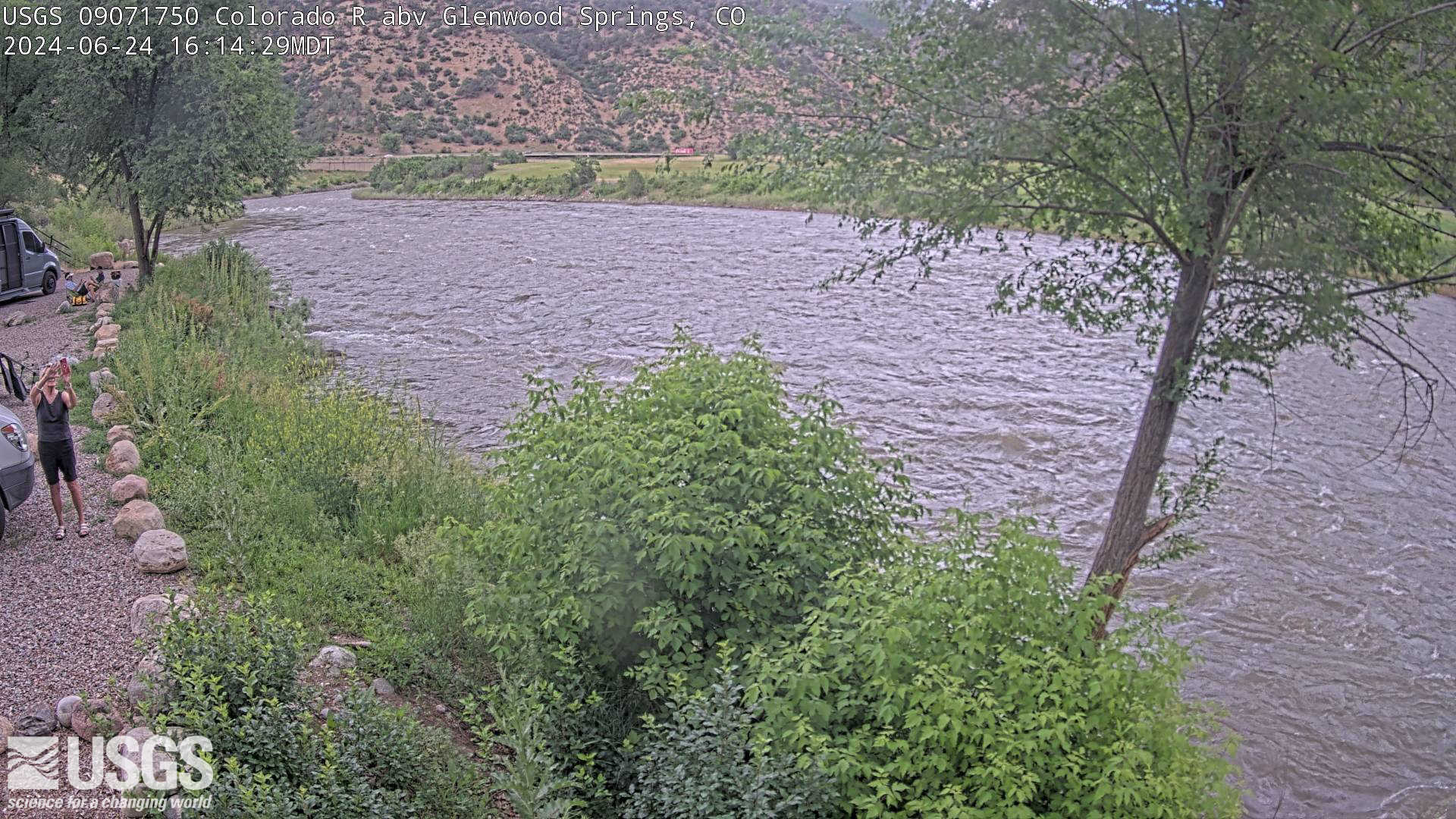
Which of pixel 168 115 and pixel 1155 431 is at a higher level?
pixel 168 115

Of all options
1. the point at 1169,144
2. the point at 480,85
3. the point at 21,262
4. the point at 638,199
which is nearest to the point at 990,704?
the point at 1169,144

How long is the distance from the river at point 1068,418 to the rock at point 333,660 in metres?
3.44

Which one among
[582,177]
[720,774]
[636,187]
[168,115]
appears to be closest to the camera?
[720,774]

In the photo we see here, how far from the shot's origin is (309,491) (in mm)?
12039

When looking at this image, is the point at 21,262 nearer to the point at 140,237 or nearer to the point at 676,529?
the point at 140,237

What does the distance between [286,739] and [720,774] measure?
258 centimetres

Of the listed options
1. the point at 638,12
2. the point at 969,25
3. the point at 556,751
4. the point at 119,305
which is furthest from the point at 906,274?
the point at 638,12

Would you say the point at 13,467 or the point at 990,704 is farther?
the point at 13,467

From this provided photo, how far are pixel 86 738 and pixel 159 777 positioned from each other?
112 centimetres

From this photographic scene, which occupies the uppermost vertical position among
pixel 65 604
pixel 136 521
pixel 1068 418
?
pixel 1068 418

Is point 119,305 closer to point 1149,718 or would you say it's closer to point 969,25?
point 969,25

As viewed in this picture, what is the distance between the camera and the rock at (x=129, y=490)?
11.3 m

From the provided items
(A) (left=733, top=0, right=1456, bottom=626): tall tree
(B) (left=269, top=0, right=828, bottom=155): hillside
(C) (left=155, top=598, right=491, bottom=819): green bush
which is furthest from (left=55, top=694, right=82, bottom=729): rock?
(B) (left=269, top=0, right=828, bottom=155): hillside

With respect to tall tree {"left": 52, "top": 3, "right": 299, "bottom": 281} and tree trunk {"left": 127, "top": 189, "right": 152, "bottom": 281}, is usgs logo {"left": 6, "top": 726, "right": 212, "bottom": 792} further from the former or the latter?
tree trunk {"left": 127, "top": 189, "right": 152, "bottom": 281}
